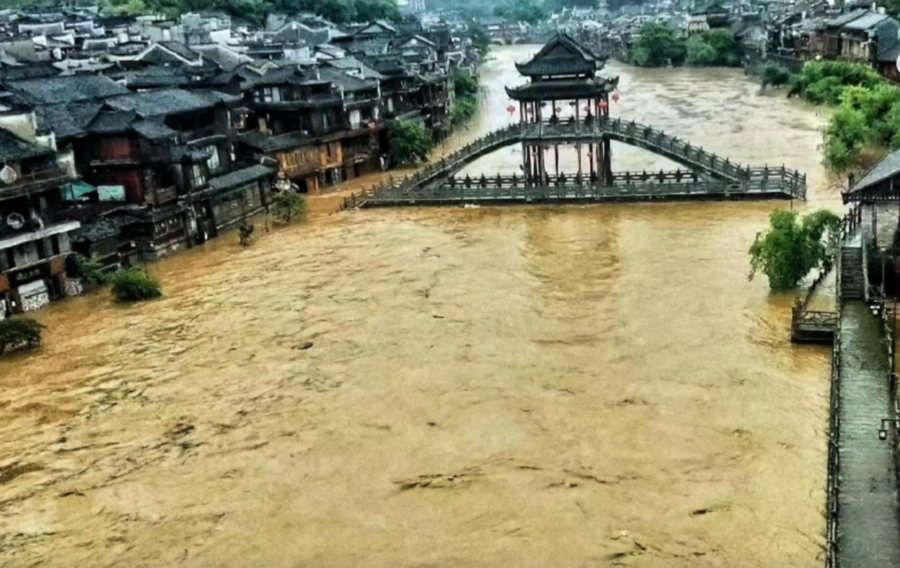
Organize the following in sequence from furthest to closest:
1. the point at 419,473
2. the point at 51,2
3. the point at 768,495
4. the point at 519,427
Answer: the point at 51,2 → the point at 519,427 → the point at 419,473 → the point at 768,495

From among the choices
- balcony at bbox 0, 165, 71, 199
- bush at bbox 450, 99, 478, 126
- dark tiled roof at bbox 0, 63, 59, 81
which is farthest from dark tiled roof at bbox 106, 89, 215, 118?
bush at bbox 450, 99, 478, 126

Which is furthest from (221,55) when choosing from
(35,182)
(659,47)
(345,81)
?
(659,47)

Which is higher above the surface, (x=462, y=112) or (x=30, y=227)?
(x=462, y=112)

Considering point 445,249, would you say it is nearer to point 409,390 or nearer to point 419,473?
point 409,390

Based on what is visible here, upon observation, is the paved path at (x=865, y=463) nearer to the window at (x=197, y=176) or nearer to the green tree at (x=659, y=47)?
the window at (x=197, y=176)

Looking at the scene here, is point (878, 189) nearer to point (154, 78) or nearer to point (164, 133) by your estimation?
point (164, 133)

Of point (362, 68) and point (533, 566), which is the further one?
point (362, 68)

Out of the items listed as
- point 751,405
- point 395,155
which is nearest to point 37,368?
point 751,405
